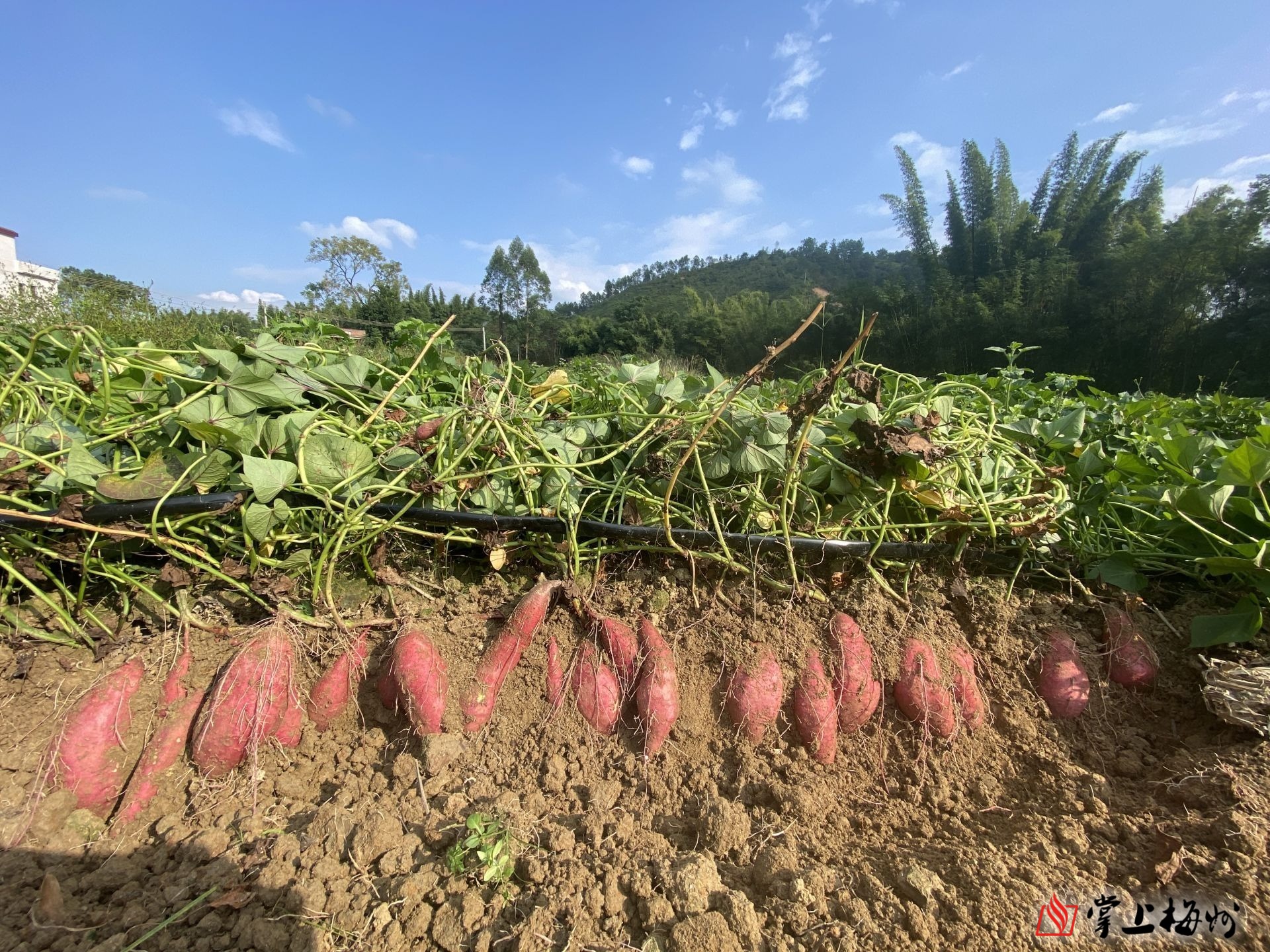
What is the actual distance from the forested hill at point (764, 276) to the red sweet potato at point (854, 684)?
19003 mm

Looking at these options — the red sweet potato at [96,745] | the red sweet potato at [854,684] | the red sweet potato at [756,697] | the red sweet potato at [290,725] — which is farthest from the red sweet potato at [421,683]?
the red sweet potato at [854,684]

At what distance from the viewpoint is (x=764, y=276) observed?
3912cm

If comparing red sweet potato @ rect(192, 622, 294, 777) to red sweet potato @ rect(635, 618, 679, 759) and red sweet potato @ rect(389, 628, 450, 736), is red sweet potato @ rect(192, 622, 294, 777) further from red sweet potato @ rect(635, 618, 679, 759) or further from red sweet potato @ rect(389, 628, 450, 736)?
red sweet potato @ rect(635, 618, 679, 759)

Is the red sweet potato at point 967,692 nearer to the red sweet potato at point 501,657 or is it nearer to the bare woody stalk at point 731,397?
the bare woody stalk at point 731,397

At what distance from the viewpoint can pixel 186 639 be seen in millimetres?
1401

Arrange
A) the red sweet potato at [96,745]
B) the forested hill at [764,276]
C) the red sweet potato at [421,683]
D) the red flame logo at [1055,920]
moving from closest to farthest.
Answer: the red flame logo at [1055,920] < the red sweet potato at [96,745] < the red sweet potato at [421,683] < the forested hill at [764,276]

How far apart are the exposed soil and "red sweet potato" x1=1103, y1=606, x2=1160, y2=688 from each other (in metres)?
0.04

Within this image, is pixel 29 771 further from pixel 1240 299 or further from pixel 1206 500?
pixel 1240 299

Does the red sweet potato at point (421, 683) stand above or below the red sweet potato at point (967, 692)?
above

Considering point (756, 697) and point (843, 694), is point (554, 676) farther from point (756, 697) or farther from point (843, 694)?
point (843, 694)

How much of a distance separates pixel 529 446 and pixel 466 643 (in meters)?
0.58

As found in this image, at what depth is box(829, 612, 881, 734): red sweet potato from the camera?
1383 millimetres

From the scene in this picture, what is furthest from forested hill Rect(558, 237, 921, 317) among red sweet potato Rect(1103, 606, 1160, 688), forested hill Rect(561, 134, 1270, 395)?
red sweet potato Rect(1103, 606, 1160, 688)

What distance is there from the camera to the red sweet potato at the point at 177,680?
1.35 metres
